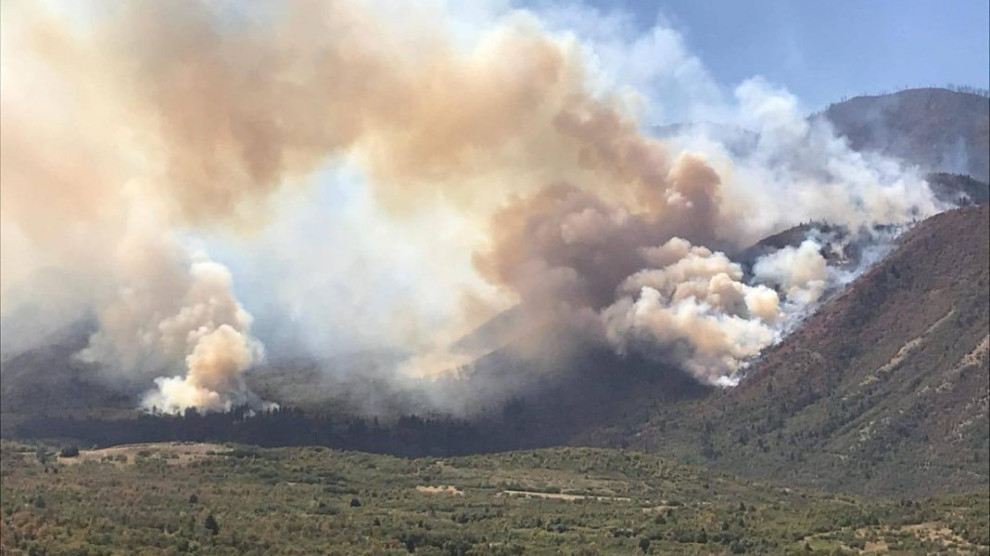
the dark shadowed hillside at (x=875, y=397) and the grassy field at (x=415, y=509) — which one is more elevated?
the dark shadowed hillside at (x=875, y=397)

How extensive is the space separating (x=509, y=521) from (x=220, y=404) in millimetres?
94365

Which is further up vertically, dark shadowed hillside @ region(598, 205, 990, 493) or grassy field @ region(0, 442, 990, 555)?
dark shadowed hillside @ region(598, 205, 990, 493)

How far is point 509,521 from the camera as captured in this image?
268ft

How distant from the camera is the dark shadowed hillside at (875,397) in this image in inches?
5773

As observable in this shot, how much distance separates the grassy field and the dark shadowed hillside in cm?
2866

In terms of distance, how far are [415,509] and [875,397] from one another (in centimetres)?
10235

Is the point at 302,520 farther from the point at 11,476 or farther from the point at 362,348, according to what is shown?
the point at 362,348

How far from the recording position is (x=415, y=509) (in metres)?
90.1

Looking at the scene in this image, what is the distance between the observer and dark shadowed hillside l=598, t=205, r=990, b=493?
146625 millimetres

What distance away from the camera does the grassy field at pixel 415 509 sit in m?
65.7

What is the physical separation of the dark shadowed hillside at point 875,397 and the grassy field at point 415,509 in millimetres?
28658

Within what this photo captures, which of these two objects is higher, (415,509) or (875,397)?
(875,397)

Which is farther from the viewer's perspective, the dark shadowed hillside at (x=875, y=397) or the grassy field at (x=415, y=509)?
the dark shadowed hillside at (x=875, y=397)

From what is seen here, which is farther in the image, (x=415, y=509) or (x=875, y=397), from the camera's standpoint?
(x=875, y=397)
